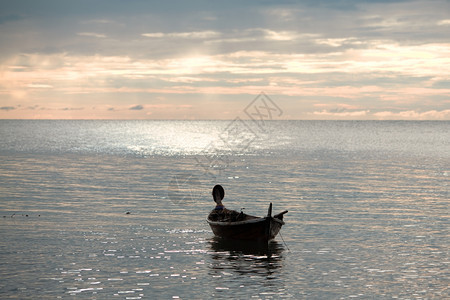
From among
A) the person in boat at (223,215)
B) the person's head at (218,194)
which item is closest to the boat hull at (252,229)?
the person in boat at (223,215)

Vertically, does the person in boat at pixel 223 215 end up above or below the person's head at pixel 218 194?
below

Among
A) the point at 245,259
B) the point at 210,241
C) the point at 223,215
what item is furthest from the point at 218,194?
the point at 245,259

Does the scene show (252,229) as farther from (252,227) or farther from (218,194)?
(218,194)

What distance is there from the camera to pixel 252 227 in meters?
33.7

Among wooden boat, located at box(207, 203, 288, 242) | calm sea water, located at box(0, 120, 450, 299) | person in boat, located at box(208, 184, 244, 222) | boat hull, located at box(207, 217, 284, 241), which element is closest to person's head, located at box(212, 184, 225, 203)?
person in boat, located at box(208, 184, 244, 222)

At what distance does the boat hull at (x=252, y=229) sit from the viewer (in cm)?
3338

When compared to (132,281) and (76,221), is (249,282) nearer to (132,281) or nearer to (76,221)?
(132,281)

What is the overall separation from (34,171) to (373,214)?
49.0 metres

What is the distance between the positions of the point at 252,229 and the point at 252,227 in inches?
5.5

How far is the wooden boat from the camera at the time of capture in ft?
109

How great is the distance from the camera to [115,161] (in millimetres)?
97250

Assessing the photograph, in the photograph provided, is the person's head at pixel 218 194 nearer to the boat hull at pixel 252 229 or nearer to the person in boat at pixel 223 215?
the person in boat at pixel 223 215

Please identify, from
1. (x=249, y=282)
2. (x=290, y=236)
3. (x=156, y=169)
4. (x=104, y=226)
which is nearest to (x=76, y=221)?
(x=104, y=226)

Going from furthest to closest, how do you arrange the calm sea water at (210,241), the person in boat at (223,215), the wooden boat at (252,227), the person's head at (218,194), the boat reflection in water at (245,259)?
the person's head at (218,194) < the person in boat at (223,215) < the wooden boat at (252,227) < the boat reflection in water at (245,259) < the calm sea water at (210,241)
